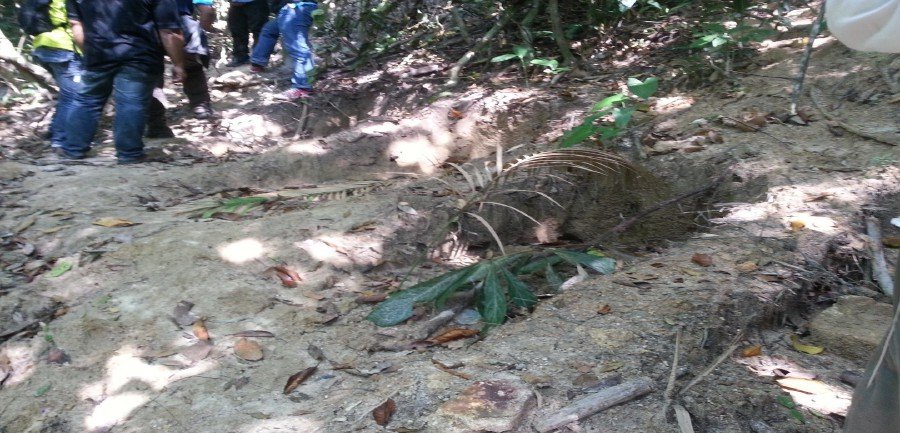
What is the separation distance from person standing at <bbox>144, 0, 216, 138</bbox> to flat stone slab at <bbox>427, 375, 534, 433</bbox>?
3.86 metres

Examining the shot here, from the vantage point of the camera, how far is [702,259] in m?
2.62

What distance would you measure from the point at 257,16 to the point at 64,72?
8.18 feet

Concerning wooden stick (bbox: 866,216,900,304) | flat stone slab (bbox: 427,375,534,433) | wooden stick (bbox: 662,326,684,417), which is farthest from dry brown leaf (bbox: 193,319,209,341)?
wooden stick (bbox: 866,216,900,304)

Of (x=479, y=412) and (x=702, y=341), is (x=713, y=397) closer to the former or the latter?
(x=702, y=341)

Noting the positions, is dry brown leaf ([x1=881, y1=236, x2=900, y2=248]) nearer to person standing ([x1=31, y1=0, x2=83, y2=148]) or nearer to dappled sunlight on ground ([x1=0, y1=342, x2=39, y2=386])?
dappled sunlight on ground ([x1=0, y1=342, x2=39, y2=386])

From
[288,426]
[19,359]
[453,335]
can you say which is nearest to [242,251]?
[19,359]

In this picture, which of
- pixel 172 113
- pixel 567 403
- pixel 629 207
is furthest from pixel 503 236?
pixel 172 113

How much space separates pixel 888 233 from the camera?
2805 millimetres

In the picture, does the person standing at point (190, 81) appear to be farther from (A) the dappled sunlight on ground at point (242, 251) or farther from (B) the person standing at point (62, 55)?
(A) the dappled sunlight on ground at point (242, 251)

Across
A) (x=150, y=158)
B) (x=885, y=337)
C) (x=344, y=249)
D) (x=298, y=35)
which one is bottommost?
(x=150, y=158)

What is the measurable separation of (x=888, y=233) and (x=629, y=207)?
123 centimetres

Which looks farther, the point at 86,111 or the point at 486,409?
the point at 86,111

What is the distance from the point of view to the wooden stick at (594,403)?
6.05 ft

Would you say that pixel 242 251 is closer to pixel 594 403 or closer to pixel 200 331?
pixel 200 331
